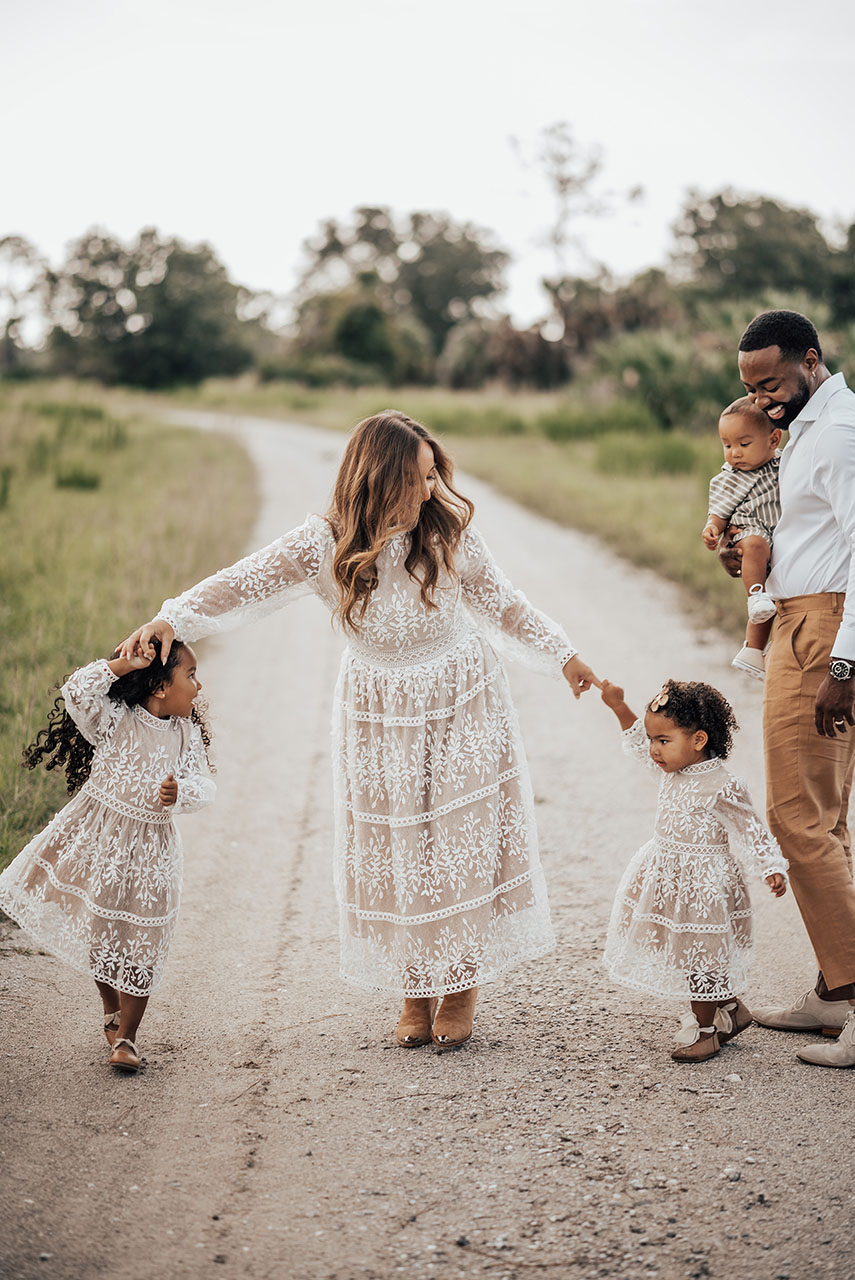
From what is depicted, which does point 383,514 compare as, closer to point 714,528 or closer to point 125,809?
point 714,528

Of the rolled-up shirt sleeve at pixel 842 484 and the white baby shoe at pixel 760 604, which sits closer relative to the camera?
the rolled-up shirt sleeve at pixel 842 484

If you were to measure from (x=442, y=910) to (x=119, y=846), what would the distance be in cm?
97

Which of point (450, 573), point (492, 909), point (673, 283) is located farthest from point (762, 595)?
point (673, 283)

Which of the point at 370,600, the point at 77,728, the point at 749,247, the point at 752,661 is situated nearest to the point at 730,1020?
the point at 752,661

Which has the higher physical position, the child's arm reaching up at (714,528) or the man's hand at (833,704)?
the child's arm reaching up at (714,528)

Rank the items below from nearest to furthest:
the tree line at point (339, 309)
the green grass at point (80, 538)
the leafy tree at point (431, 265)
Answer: the green grass at point (80, 538) → the tree line at point (339, 309) → the leafy tree at point (431, 265)

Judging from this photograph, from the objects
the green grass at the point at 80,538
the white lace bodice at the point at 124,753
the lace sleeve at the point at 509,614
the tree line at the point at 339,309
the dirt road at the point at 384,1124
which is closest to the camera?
the dirt road at the point at 384,1124

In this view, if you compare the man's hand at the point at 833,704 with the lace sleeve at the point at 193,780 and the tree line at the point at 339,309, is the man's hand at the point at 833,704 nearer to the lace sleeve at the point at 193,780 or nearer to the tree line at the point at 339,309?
the lace sleeve at the point at 193,780

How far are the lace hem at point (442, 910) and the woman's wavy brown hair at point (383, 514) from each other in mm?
872

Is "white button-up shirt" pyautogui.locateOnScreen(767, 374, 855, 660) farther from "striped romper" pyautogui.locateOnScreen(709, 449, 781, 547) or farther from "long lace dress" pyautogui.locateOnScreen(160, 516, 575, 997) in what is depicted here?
"long lace dress" pyautogui.locateOnScreen(160, 516, 575, 997)

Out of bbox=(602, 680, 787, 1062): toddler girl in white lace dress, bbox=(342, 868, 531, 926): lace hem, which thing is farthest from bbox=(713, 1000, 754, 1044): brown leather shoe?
bbox=(342, 868, 531, 926): lace hem

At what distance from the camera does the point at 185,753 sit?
11.6ft

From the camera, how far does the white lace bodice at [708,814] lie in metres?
3.40

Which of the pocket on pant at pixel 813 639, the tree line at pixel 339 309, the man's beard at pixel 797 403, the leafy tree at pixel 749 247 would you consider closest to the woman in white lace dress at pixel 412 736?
the pocket on pant at pixel 813 639
